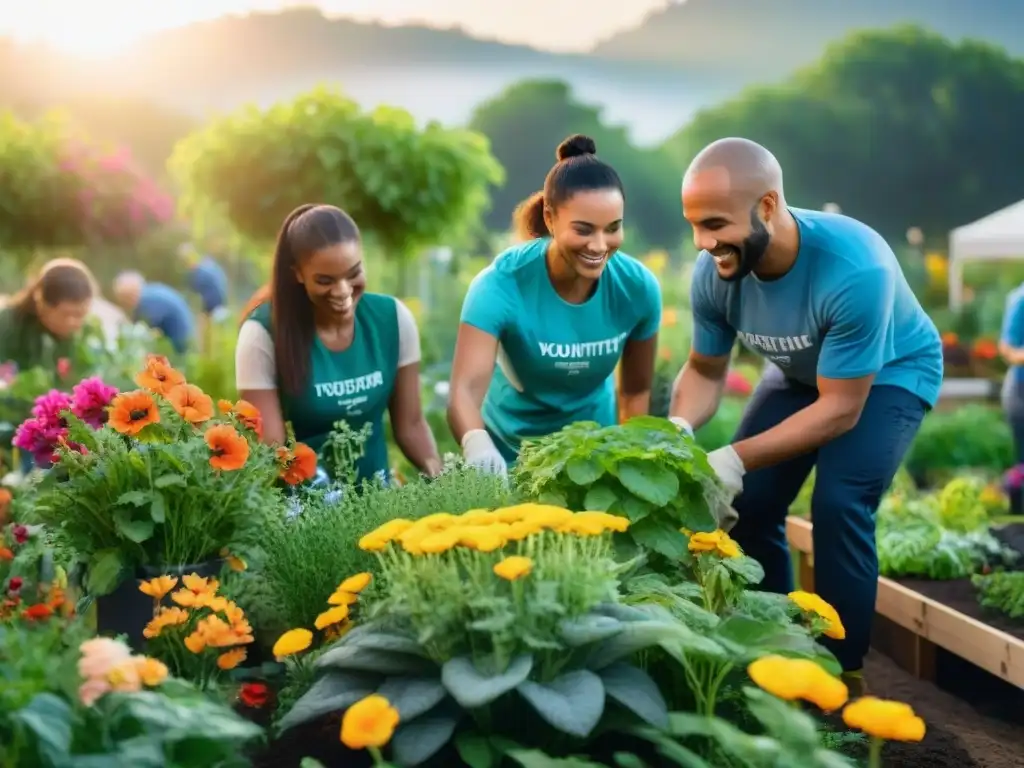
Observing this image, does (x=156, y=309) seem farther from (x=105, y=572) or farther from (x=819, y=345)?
(x=105, y=572)

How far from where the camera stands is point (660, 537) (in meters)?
2.36

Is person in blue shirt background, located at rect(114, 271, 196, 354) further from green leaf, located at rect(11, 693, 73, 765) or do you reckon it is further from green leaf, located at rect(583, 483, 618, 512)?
green leaf, located at rect(11, 693, 73, 765)

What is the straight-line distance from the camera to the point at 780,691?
4.70 ft

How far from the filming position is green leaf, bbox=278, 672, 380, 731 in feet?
5.80

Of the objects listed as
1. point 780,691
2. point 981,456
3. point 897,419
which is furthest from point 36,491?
point 981,456

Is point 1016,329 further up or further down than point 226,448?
further up

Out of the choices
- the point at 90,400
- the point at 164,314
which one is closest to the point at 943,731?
the point at 90,400

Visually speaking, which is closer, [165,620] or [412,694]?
[412,694]

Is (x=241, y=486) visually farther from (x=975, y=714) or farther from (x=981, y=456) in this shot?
(x=981, y=456)

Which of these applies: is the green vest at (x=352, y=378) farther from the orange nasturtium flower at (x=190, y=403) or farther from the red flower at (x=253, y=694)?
the red flower at (x=253, y=694)

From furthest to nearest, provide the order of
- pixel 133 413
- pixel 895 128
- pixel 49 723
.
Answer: pixel 895 128
pixel 133 413
pixel 49 723

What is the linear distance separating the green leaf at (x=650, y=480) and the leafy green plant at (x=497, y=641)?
1.41ft

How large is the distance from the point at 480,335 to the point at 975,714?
1.75 meters

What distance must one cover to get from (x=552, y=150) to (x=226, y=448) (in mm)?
29802
